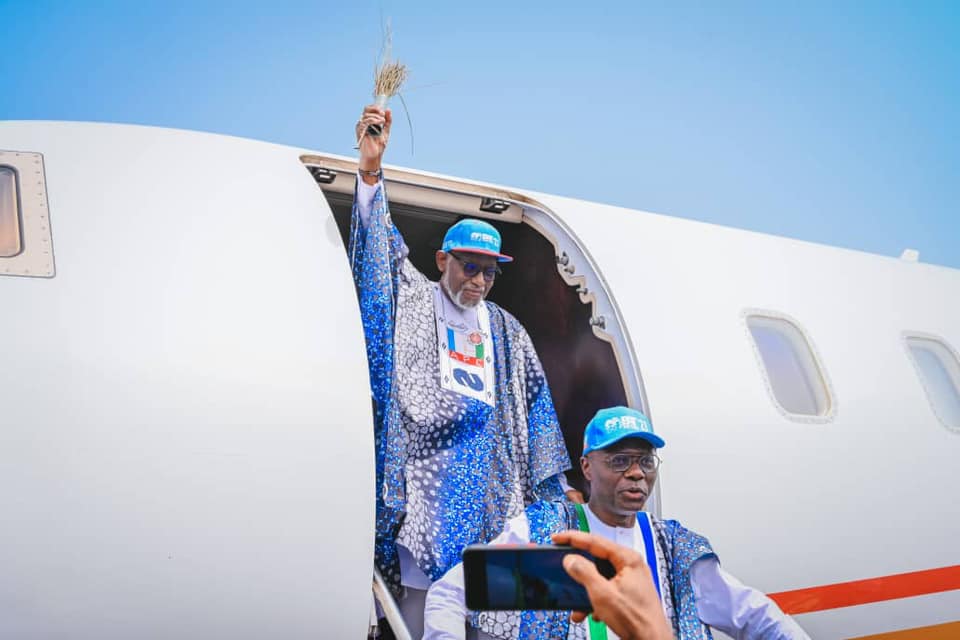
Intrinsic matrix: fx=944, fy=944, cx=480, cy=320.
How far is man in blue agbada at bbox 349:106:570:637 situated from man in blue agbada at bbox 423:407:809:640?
0.59 meters

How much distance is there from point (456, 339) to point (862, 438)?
8.25 ft

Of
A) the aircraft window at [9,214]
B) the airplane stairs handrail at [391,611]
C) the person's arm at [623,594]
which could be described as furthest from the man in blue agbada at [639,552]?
the aircraft window at [9,214]

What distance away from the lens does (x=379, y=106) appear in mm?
4430

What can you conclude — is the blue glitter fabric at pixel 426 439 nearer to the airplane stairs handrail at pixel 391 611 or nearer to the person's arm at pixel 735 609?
the airplane stairs handrail at pixel 391 611

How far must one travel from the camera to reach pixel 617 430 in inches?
165

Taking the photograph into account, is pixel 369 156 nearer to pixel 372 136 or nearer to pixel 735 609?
pixel 372 136

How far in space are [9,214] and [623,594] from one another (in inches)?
122

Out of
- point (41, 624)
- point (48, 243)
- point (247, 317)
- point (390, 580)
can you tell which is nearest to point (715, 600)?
point (390, 580)

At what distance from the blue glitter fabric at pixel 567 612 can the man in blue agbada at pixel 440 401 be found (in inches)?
22.6

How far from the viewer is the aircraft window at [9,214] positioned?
3668 millimetres

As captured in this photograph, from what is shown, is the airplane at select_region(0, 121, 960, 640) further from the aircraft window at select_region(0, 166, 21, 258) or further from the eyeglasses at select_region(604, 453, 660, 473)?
the eyeglasses at select_region(604, 453, 660, 473)

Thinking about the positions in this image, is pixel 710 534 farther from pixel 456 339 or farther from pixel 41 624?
pixel 41 624

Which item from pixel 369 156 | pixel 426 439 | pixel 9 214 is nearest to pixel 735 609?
pixel 426 439

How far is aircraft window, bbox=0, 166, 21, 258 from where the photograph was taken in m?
3.67
